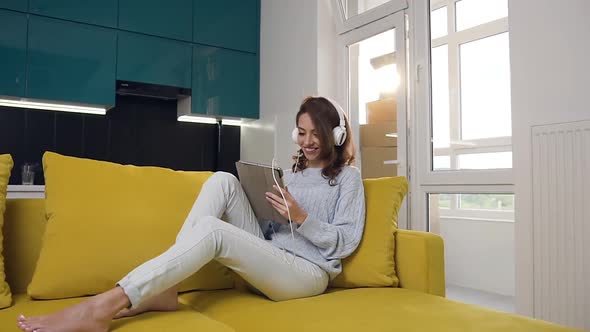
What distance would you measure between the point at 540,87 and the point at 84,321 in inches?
79.6

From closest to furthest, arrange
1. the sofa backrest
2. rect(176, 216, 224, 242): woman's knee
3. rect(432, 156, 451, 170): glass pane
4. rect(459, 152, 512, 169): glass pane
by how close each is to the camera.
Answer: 1. rect(176, 216, 224, 242): woman's knee
2. the sofa backrest
3. rect(459, 152, 512, 169): glass pane
4. rect(432, 156, 451, 170): glass pane

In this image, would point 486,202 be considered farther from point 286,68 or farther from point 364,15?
point 286,68

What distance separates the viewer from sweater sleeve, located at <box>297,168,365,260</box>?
1.81m

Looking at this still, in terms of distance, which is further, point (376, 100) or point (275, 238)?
point (376, 100)

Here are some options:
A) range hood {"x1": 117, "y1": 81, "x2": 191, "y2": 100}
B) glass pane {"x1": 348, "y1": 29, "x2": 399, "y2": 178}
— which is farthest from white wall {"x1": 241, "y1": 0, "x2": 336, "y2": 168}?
range hood {"x1": 117, "y1": 81, "x2": 191, "y2": 100}

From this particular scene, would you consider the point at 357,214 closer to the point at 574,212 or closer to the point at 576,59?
the point at 574,212

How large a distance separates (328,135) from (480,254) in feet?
4.08

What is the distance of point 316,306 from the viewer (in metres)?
1.59

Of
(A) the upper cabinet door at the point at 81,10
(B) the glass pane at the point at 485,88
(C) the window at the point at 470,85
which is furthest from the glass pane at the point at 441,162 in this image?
(A) the upper cabinet door at the point at 81,10

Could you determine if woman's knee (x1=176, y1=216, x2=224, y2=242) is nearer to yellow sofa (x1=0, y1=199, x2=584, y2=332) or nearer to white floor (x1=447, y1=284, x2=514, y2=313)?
yellow sofa (x1=0, y1=199, x2=584, y2=332)

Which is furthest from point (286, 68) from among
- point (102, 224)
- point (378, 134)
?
point (102, 224)

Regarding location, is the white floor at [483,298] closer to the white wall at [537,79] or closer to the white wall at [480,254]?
the white wall at [480,254]

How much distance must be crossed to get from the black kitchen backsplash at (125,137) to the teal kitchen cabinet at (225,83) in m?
0.31

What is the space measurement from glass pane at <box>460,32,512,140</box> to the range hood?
2140mm
